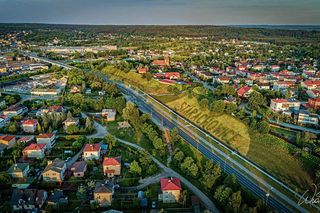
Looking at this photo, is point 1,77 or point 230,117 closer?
point 230,117

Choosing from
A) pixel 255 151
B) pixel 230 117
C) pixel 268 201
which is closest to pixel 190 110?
pixel 230 117

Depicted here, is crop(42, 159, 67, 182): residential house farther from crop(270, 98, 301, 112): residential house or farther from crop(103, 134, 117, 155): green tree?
crop(270, 98, 301, 112): residential house

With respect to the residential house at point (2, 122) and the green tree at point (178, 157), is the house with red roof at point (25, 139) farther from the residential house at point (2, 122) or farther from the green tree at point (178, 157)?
the green tree at point (178, 157)

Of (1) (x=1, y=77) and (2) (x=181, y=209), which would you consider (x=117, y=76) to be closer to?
(1) (x=1, y=77)

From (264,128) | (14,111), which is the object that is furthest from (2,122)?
(264,128)

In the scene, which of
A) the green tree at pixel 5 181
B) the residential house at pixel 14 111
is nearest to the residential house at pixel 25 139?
the green tree at pixel 5 181

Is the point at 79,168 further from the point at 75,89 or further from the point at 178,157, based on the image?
the point at 75,89
